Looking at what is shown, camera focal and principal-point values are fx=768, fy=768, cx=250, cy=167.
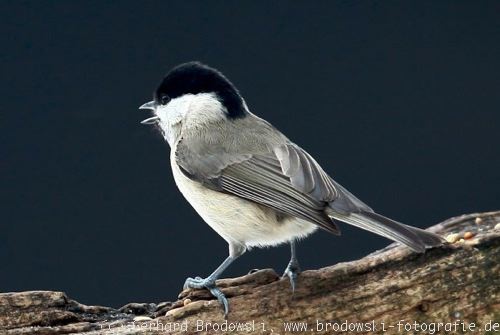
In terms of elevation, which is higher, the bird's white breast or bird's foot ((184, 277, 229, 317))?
the bird's white breast

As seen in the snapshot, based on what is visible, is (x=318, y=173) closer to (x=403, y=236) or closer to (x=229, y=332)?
(x=403, y=236)

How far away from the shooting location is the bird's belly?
87.6 inches

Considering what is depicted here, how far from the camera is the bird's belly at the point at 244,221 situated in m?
2.22

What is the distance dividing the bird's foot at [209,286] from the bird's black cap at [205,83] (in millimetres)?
573

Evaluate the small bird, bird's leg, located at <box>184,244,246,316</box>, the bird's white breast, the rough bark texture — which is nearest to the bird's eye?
the small bird

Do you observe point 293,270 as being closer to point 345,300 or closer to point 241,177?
point 345,300

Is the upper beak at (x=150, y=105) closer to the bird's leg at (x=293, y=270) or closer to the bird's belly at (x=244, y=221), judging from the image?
the bird's belly at (x=244, y=221)

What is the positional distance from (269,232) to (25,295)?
0.72 meters

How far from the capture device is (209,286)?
220cm

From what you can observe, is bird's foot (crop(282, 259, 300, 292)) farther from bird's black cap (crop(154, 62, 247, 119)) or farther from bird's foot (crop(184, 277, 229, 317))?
bird's black cap (crop(154, 62, 247, 119))

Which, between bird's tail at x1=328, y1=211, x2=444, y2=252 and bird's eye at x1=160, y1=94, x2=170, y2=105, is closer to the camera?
bird's tail at x1=328, y1=211, x2=444, y2=252

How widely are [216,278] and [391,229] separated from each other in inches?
21.6

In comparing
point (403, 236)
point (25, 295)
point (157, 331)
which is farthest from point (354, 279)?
point (25, 295)

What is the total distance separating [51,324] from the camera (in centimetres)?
219
